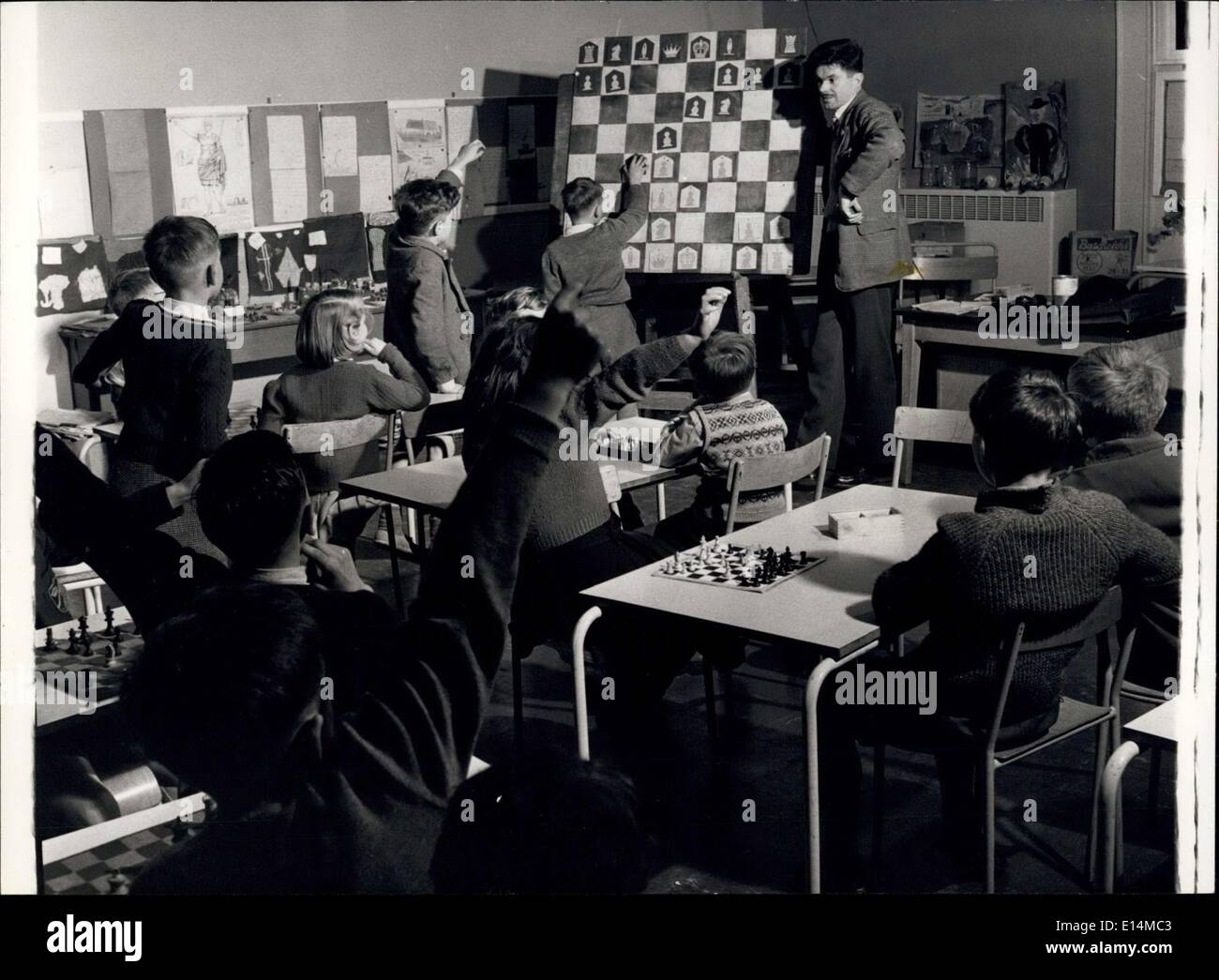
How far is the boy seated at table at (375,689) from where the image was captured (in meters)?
1.68

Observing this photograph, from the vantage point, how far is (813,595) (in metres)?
2.66

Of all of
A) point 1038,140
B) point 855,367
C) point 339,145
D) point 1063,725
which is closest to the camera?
point 1063,725

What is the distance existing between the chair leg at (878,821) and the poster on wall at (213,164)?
1.97 metres

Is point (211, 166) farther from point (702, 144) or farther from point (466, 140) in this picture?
point (702, 144)

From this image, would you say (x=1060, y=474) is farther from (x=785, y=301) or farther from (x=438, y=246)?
(x=438, y=246)

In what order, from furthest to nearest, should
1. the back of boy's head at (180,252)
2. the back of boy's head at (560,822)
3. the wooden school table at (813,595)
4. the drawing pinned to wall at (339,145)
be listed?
the drawing pinned to wall at (339,145)
the back of boy's head at (180,252)
the wooden school table at (813,595)
the back of boy's head at (560,822)

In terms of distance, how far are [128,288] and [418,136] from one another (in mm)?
759

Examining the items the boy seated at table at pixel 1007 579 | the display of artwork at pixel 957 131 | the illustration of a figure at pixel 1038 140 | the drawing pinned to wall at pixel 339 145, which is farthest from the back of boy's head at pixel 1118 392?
the illustration of a figure at pixel 1038 140

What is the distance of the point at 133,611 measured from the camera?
2842 mm

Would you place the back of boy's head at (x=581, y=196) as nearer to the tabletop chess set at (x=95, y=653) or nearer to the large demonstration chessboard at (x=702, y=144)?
the large demonstration chessboard at (x=702, y=144)

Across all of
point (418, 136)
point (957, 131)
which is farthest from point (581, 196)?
point (957, 131)

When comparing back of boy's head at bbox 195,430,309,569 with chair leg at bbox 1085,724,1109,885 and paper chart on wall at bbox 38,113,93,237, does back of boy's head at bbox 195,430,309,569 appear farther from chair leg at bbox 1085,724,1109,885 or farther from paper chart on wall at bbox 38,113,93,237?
chair leg at bbox 1085,724,1109,885

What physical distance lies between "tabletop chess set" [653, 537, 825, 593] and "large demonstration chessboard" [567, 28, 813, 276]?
810mm
